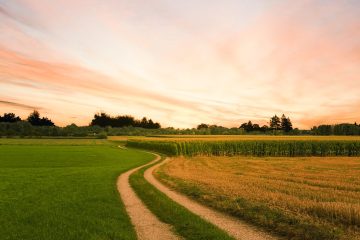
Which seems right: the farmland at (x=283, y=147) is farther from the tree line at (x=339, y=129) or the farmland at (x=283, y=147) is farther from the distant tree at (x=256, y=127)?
the distant tree at (x=256, y=127)

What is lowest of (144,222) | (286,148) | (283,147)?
(144,222)

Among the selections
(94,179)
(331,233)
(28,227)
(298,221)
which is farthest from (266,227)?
(94,179)

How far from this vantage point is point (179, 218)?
14.0 m

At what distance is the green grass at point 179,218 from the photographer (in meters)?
11.7

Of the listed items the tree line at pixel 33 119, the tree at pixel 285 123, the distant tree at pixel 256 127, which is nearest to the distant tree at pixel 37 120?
the tree line at pixel 33 119

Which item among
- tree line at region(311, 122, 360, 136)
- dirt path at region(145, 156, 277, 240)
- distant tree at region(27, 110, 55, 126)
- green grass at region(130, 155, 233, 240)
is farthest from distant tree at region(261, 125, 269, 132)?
dirt path at region(145, 156, 277, 240)

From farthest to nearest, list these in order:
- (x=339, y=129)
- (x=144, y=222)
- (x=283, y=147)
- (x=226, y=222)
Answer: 1. (x=339, y=129)
2. (x=283, y=147)
3. (x=226, y=222)
4. (x=144, y=222)

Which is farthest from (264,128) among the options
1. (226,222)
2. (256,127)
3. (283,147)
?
(226,222)

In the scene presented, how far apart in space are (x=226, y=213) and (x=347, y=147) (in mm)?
62799

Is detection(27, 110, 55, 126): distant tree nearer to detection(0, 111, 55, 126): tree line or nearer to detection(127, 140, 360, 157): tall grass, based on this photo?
detection(0, 111, 55, 126): tree line

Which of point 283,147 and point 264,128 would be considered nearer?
point 283,147

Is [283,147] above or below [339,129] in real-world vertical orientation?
below

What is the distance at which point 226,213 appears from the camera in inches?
604

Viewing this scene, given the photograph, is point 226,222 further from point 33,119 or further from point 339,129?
point 33,119
